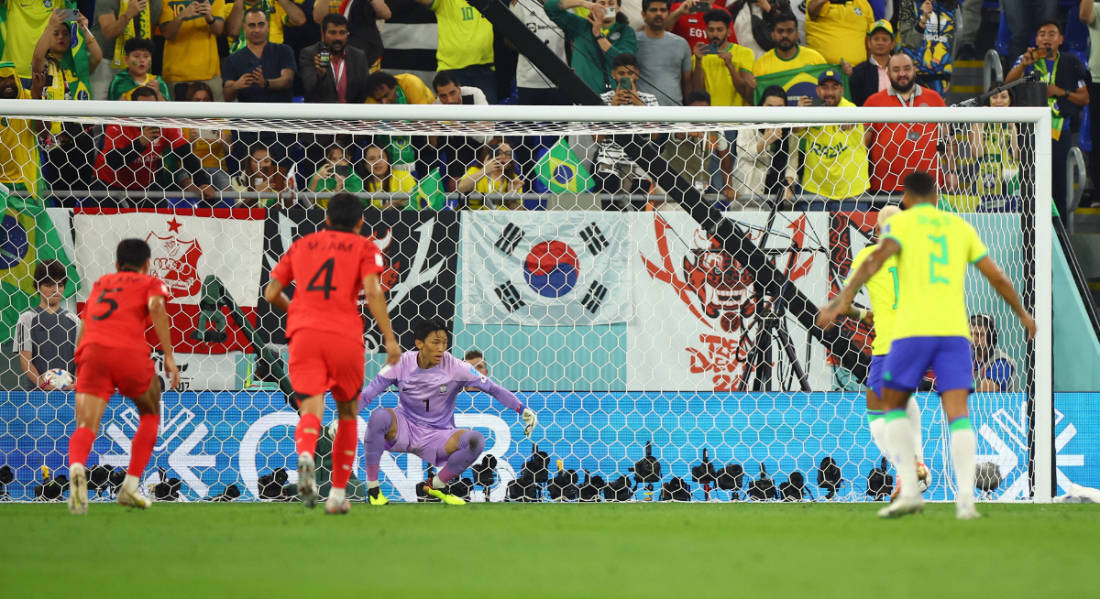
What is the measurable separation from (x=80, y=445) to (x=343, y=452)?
1.68 m

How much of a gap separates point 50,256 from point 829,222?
603cm

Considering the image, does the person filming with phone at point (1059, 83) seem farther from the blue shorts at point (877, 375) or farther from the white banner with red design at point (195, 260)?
the white banner with red design at point (195, 260)

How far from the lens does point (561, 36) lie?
1295 cm

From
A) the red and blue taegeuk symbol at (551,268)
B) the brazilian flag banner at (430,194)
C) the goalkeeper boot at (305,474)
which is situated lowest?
the goalkeeper boot at (305,474)

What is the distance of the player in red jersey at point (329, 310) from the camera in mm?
7254

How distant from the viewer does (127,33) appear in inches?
495

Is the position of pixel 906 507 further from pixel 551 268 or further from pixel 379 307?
pixel 551 268

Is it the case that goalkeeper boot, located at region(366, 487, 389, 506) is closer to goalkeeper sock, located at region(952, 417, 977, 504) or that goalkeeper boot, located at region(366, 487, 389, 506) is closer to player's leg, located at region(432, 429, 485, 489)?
player's leg, located at region(432, 429, 485, 489)

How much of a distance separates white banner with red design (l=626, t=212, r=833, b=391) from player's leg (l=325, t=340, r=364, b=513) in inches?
126

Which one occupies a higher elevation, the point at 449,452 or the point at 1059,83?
the point at 1059,83

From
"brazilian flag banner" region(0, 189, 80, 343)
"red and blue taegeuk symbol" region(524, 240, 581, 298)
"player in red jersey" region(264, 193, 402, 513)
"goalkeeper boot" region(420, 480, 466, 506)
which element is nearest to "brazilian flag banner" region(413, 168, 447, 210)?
"red and blue taegeuk symbol" region(524, 240, 581, 298)

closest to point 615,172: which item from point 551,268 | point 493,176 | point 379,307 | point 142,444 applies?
point 493,176

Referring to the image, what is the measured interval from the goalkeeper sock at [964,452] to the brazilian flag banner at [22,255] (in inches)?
258

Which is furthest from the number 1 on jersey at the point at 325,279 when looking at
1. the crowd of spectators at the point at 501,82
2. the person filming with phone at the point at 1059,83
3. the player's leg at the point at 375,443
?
the person filming with phone at the point at 1059,83
